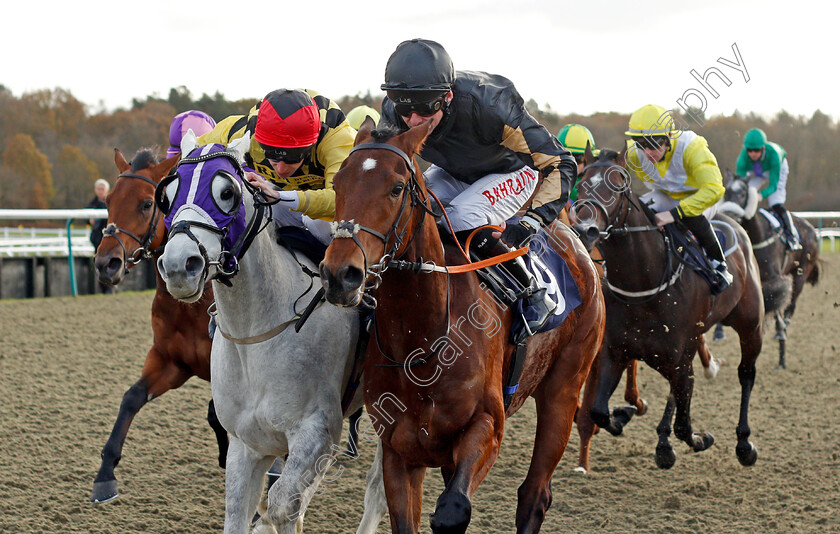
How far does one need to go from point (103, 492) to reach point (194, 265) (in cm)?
200

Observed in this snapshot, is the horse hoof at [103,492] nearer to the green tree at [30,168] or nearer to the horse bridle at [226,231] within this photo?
the horse bridle at [226,231]

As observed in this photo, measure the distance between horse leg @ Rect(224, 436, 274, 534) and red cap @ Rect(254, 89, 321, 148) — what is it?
3.71 feet

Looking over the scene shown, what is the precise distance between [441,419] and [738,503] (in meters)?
2.45

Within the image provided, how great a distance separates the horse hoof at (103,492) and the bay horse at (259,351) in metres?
1.28

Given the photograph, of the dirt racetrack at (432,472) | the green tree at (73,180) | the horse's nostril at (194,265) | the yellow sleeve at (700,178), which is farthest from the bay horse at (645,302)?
the green tree at (73,180)

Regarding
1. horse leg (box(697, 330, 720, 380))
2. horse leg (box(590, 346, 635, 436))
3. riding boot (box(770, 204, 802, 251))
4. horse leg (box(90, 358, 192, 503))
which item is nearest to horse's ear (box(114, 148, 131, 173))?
horse leg (box(90, 358, 192, 503))

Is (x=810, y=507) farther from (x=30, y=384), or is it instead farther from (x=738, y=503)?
(x=30, y=384)

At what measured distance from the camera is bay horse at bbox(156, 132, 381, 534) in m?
2.77

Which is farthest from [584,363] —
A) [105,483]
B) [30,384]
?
[30,384]

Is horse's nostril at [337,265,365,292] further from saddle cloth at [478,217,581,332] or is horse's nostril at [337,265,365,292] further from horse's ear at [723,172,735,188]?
horse's ear at [723,172,735,188]

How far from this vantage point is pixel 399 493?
2812 millimetres

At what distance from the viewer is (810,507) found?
4.32m

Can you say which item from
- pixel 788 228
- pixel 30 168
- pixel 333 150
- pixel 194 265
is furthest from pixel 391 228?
pixel 30 168

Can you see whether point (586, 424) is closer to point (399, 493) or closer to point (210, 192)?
point (399, 493)
